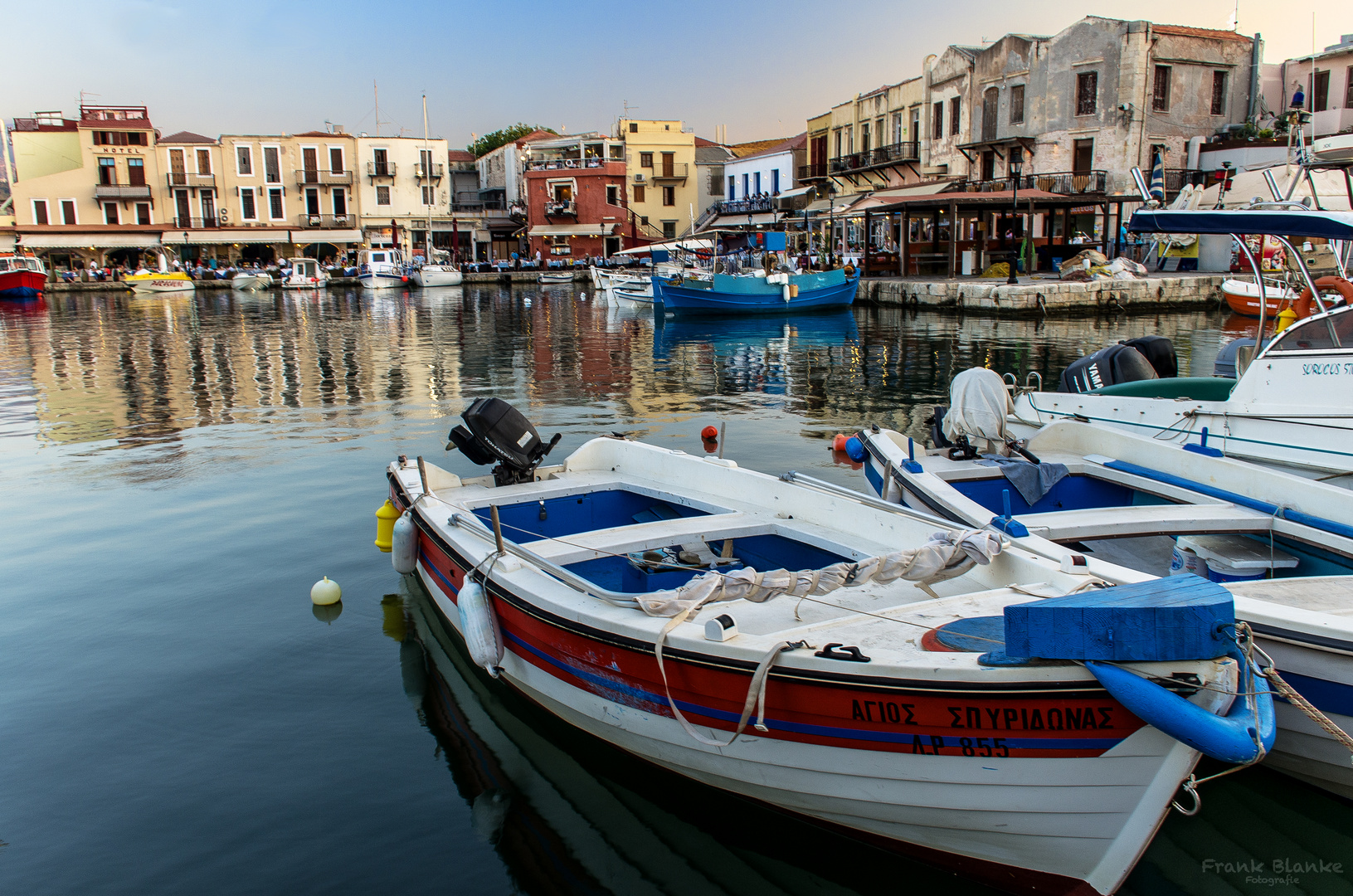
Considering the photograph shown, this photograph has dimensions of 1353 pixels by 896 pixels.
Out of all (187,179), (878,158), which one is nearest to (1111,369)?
(878,158)

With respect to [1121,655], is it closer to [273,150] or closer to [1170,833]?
[1170,833]

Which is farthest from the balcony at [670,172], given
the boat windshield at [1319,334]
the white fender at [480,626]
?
the white fender at [480,626]

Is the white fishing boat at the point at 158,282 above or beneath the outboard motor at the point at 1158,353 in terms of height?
above

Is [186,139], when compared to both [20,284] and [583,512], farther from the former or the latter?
[583,512]

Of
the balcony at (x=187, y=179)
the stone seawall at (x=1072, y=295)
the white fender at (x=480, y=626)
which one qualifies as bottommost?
the white fender at (x=480, y=626)

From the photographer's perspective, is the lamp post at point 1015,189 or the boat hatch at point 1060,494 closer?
the boat hatch at point 1060,494

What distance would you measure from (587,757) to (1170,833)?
290 cm

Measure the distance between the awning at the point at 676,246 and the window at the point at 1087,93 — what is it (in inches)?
667

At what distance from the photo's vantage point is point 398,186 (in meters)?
66.2

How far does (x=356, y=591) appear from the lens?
764 centimetres

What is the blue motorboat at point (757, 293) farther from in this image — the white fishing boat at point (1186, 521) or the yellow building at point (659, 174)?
the yellow building at point (659, 174)

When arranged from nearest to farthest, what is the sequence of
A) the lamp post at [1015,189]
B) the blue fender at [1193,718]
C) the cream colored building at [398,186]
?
1. the blue fender at [1193,718]
2. the lamp post at [1015,189]
3. the cream colored building at [398,186]

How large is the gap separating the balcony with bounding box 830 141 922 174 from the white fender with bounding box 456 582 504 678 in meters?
44.7

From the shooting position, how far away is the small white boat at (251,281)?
Answer: 183 feet
